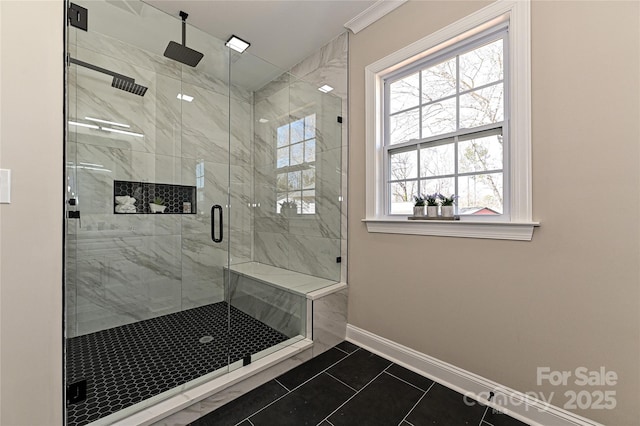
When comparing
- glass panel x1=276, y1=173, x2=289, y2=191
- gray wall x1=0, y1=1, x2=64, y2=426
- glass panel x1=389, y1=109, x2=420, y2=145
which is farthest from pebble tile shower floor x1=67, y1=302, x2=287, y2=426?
glass panel x1=389, y1=109, x2=420, y2=145

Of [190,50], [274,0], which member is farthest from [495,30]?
[190,50]

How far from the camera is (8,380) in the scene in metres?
0.98

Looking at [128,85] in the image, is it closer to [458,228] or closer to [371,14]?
[371,14]

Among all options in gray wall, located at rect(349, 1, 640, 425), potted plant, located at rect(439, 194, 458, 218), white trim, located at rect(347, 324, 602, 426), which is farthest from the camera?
potted plant, located at rect(439, 194, 458, 218)

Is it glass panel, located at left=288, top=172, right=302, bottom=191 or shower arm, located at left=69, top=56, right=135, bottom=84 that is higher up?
shower arm, located at left=69, top=56, right=135, bottom=84

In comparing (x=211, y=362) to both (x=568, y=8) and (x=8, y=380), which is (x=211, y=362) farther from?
(x=568, y=8)

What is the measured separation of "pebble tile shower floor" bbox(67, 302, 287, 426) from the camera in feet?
4.59

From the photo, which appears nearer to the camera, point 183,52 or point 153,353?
point 153,353

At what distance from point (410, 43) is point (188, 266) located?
2.68 meters

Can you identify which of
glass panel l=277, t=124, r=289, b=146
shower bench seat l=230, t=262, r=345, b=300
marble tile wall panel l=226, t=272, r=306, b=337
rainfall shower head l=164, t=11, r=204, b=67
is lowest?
marble tile wall panel l=226, t=272, r=306, b=337

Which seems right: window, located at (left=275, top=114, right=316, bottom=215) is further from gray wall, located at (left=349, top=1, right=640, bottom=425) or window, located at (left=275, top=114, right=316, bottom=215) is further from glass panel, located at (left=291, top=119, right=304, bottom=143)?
gray wall, located at (left=349, top=1, right=640, bottom=425)

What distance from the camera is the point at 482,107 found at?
1.67m

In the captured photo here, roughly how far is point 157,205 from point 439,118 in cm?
248

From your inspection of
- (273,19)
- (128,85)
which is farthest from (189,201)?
(273,19)
